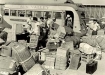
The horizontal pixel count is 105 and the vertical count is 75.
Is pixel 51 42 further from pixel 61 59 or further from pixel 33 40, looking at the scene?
pixel 61 59

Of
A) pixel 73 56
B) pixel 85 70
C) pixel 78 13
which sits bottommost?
pixel 85 70

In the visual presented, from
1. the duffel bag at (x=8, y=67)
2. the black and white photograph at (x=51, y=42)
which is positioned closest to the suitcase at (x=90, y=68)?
the black and white photograph at (x=51, y=42)

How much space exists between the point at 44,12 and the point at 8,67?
17.8 ft

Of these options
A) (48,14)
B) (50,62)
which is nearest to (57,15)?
(48,14)

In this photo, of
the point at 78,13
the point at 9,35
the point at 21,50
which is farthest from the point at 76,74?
the point at 78,13

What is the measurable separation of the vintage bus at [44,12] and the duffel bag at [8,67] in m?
4.93

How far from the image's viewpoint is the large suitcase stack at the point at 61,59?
237 inches

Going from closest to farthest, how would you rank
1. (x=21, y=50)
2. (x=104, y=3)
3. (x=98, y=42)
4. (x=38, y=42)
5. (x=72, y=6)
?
(x=21, y=50)
(x=38, y=42)
(x=98, y=42)
(x=72, y=6)
(x=104, y=3)

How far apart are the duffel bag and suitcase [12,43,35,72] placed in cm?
37

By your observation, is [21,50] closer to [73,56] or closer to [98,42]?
[73,56]

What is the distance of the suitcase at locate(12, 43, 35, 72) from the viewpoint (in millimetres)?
5613

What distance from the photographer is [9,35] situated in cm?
779

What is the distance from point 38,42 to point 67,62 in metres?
1.73

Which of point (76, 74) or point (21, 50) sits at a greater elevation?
point (21, 50)
